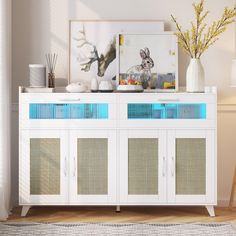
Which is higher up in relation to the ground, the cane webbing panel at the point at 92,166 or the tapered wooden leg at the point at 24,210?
the cane webbing panel at the point at 92,166

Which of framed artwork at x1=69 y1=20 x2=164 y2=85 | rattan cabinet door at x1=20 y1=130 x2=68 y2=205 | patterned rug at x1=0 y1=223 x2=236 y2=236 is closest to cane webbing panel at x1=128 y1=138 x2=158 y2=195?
patterned rug at x1=0 y1=223 x2=236 y2=236

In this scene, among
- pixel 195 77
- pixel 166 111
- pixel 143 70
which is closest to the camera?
pixel 166 111

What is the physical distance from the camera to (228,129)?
5293 millimetres

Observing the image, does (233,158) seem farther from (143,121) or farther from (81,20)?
(81,20)

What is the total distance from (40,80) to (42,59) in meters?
0.37

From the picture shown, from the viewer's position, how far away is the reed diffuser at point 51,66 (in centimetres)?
513

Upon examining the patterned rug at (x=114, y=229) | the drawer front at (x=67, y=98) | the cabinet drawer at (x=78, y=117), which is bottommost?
the patterned rug at (x=114, y=229)

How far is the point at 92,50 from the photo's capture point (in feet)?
17.2

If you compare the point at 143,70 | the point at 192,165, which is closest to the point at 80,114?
the point at 143,70

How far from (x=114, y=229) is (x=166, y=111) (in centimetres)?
106

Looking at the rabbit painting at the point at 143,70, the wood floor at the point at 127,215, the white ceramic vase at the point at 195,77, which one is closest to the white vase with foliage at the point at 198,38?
the white ceramic vase at the point at 195,77

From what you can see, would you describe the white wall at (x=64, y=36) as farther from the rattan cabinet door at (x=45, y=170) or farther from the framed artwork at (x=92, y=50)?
the rattan cabinet door at (x=45, y=170)

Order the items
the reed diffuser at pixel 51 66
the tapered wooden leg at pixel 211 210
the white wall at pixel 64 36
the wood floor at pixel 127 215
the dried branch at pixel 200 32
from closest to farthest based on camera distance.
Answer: the wood floor at pixel 127 215 → the tapered wooden leg at pixel 211 210 → the dried branch at pixel 200 32 → the reed diffuser at pixel 51 66 → the white wall at pixel 64 36

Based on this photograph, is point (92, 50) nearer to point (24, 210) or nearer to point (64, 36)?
point (64, 36)
